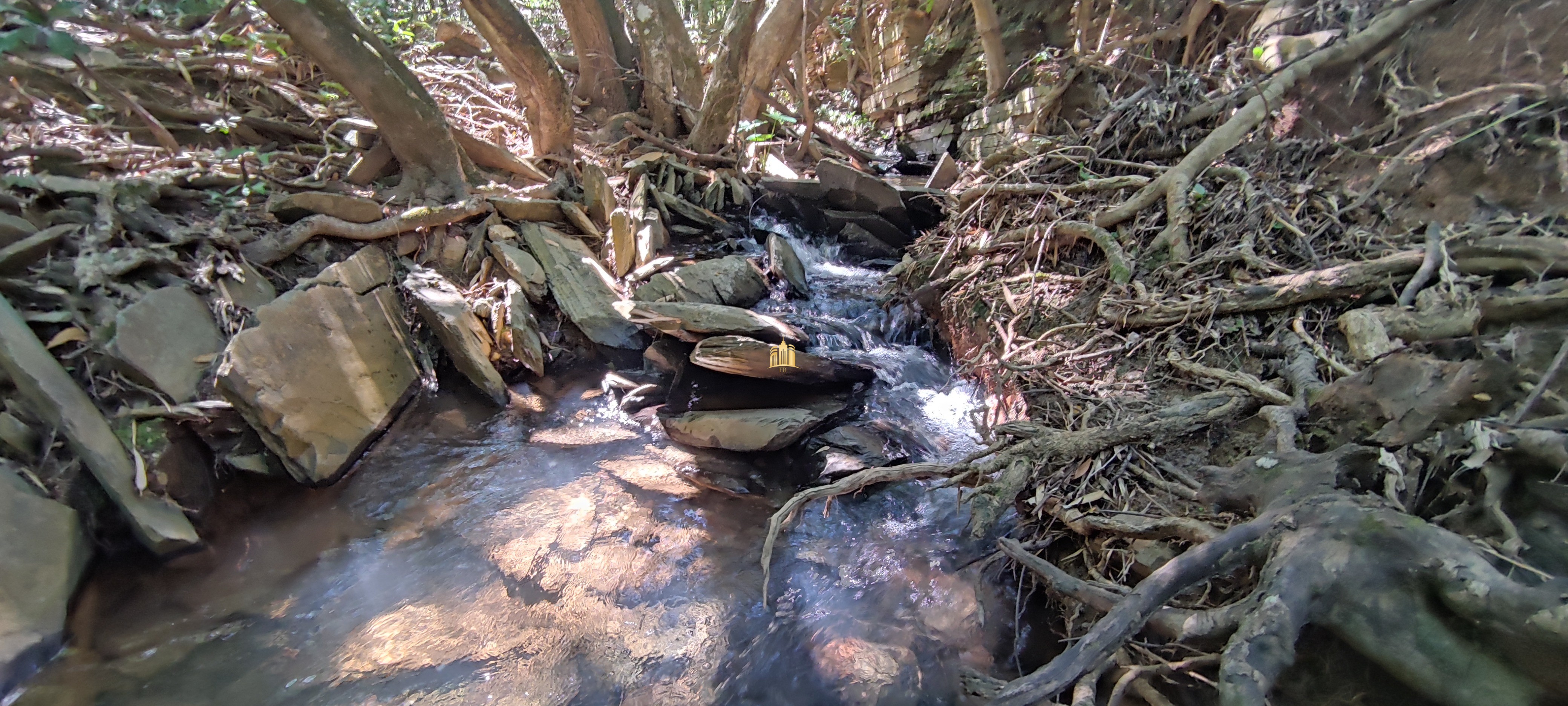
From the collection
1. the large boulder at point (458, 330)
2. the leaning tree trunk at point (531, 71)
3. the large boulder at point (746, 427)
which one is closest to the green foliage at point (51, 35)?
the large boulder at point (458, 330)

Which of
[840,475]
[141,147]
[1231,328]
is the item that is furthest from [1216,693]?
[141,147]

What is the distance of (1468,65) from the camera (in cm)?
272

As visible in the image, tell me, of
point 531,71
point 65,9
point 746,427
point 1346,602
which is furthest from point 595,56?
point 1346,602

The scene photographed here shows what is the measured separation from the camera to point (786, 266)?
646cm

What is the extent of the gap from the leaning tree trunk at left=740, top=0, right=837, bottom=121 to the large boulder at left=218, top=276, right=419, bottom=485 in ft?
17.7

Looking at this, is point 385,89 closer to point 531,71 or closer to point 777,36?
point 531,71

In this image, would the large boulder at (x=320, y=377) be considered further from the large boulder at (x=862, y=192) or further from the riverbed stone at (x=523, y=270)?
the large boulder at (x=862, y=192)

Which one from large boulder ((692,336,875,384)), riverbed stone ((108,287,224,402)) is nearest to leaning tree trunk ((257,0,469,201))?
riverbed stone ((108,287,224,402))

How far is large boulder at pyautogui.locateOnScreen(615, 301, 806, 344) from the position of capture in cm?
451

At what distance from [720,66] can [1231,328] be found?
21.1 feet

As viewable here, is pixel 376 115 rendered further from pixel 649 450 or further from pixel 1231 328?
pixel 1231 328

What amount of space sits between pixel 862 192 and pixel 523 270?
4.23 metres

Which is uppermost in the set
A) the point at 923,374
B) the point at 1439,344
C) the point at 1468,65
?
the point at 1468,65

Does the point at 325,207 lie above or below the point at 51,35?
below
